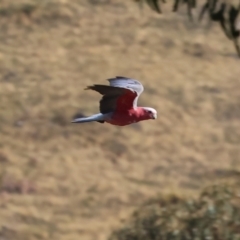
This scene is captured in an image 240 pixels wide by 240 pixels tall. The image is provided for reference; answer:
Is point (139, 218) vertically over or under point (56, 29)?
over

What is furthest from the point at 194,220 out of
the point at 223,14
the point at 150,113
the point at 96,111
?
the point at 96,111

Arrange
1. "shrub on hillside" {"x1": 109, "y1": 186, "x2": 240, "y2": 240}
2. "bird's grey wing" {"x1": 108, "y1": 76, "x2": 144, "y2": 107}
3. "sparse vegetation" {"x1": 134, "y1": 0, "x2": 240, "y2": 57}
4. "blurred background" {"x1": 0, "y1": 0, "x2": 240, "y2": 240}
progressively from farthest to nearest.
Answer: "blurred background" {"x1": 0, "y1": 0, "x2": 240, "y2": 240} < "shrub on hillside" {"x1": 109, "y1": 186, "x2": 240, "y2": 240} < "sparse vegetation" {"x1": 134, "y1": 0, "x2": 240, "y2": 57} < "bird's grey wing" {"x1": 108, "y1": 76, "x2": 144, "y2": 107}

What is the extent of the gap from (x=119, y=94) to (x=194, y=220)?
4301 millimetres

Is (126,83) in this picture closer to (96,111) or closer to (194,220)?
(194,220)

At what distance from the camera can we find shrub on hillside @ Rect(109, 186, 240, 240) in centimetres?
662

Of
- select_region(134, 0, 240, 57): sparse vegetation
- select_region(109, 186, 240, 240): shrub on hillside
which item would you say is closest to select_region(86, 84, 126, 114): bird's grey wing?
select_region(134, 0, 240, 57): sparse vegetation

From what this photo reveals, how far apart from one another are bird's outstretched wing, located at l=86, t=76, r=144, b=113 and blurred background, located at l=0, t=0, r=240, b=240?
7215 mm

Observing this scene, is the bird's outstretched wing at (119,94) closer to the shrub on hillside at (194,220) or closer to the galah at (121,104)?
the galah at (121,104)

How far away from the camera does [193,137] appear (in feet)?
51.4

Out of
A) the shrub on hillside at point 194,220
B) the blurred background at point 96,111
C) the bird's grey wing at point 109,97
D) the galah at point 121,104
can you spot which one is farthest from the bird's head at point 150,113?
the blurred background at point 96,111

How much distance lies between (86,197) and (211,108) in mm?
4740

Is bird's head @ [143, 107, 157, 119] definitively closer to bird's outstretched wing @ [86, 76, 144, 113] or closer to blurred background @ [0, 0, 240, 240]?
bird's outstretched wing @ [86, 76, 144, 113]

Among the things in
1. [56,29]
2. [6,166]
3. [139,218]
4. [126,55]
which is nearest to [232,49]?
[126,55]

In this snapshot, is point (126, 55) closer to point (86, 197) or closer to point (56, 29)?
point (56, 29)
